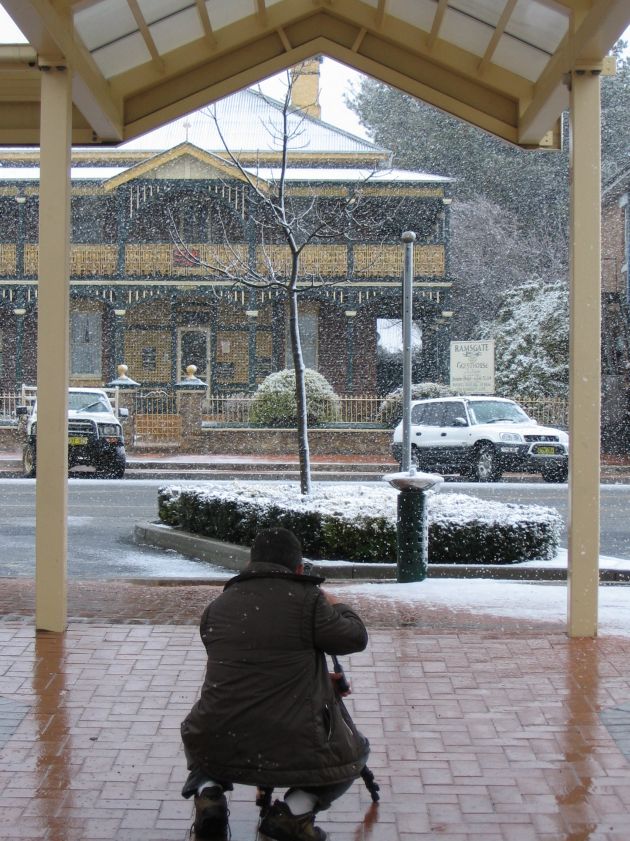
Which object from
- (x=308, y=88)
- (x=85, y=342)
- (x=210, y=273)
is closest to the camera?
(x=210, y=273)

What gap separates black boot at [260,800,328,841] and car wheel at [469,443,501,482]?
1821cm

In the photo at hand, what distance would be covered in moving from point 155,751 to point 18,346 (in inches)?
1090

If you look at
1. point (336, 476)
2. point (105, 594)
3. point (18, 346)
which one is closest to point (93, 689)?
point (105, 594)

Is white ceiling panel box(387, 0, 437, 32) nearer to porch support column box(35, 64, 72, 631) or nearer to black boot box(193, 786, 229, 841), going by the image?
porch support column box(35, 64, 72, 631)

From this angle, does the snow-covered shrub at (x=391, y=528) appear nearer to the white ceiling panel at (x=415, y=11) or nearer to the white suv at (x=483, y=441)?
the white ceiling panel at (x=415, y=11)

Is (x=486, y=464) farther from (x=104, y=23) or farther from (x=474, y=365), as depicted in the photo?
(x=104, y=23)

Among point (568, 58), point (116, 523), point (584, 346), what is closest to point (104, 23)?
point (568, 58)

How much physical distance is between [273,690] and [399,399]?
24.3m

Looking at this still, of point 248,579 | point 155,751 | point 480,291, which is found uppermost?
point 480,291

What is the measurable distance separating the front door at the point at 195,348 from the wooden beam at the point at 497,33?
79.3 ft

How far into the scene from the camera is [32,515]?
14.5 m

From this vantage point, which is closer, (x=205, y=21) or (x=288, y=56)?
(x=205, y=21)

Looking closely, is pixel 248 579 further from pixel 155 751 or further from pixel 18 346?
pixel 18 346

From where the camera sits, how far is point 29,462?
21.9 meters
